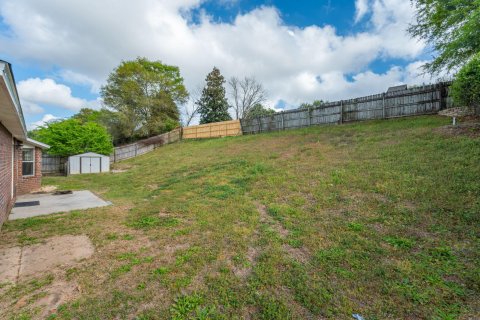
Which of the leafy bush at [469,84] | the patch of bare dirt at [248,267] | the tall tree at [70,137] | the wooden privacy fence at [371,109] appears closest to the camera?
the patch of bare dirt at [248,267]

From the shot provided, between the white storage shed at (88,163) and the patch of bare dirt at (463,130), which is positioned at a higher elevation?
the patch of bare dirt at (463,130)

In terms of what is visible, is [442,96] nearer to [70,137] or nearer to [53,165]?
A: [70,137]

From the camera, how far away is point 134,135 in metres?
22.8

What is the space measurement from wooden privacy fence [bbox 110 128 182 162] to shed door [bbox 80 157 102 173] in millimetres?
3440

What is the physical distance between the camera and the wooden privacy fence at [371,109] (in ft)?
32.4

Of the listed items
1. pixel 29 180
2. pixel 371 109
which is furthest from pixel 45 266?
pixel 371 109

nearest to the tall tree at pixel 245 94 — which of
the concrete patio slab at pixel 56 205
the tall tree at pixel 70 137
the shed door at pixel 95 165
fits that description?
the tall tree at pixel 70 137

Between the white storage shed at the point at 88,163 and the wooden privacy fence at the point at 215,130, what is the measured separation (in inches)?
330

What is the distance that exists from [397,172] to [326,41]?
10.6 m

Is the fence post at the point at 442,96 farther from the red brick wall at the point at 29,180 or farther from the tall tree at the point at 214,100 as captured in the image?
the tall tree at the point at 214,100

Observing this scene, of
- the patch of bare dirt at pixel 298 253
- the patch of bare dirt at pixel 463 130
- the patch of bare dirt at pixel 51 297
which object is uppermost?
the patch of bare dirt at pixel 463 130

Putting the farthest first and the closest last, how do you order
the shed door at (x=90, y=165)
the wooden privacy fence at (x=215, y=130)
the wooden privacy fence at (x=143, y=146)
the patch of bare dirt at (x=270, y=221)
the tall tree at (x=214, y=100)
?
the tall tree at (x=214, y=100), the wooden privacy fence at (x=143, y=146), the wooden privacy fence at (x=215, y=130), the shed door at (x=90, y=165), the patch of bare dirt at (x=270, y=221)

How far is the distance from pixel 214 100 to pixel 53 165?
17863 mm

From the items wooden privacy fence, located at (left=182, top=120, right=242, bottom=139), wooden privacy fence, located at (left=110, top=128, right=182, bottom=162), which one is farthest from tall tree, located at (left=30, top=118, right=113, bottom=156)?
wooden privacy fence, located at (left=182, top=120, right=242, bottom=139)
